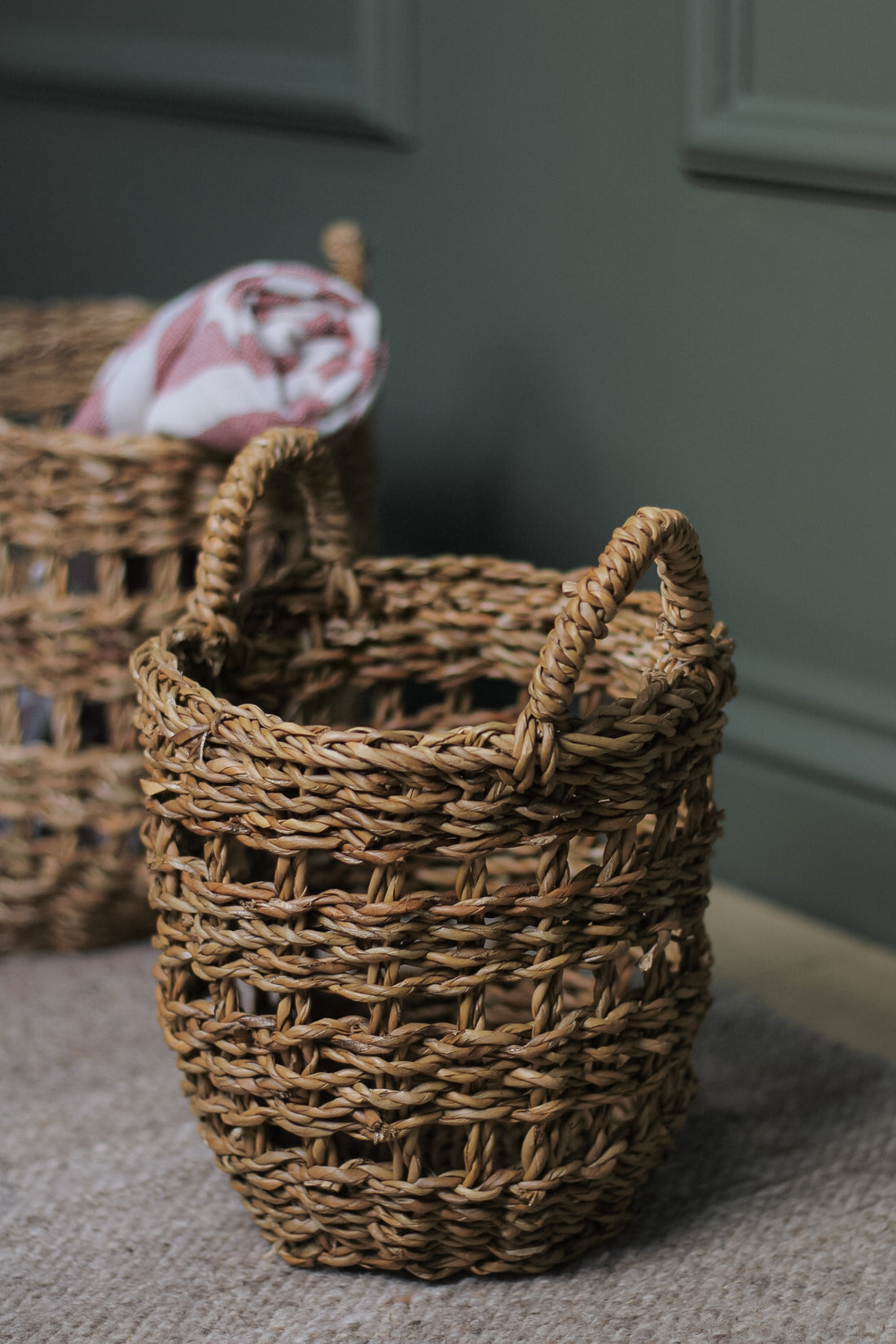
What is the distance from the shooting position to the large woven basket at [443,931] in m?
0.54

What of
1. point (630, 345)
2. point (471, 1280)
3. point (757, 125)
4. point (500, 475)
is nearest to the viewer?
point (471, 1280)

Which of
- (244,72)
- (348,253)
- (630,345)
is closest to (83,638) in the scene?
(348,253)

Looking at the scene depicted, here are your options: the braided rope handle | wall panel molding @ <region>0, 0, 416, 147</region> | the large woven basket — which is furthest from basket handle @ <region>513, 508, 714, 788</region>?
wall panel molding @ <region>0, 0, 416, 147</region>

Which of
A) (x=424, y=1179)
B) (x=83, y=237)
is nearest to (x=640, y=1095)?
(x=424, y=1179)

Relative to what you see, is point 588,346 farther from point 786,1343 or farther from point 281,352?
point 786,1343

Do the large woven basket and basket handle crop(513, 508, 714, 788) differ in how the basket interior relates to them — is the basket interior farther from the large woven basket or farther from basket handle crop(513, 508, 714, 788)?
basket handle crop(513, 508, 714, 788)

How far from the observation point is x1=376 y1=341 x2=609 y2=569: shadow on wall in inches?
43.8

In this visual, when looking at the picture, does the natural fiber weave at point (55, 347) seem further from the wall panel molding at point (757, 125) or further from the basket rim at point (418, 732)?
the basket rim at point (418, 732)

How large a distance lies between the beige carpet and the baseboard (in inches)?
6.5

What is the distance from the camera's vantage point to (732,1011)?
87cm

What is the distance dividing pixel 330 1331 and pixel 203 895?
0.20 metres

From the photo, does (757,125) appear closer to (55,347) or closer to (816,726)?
(816,726)

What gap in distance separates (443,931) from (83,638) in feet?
1.33

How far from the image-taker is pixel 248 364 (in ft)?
2.86
